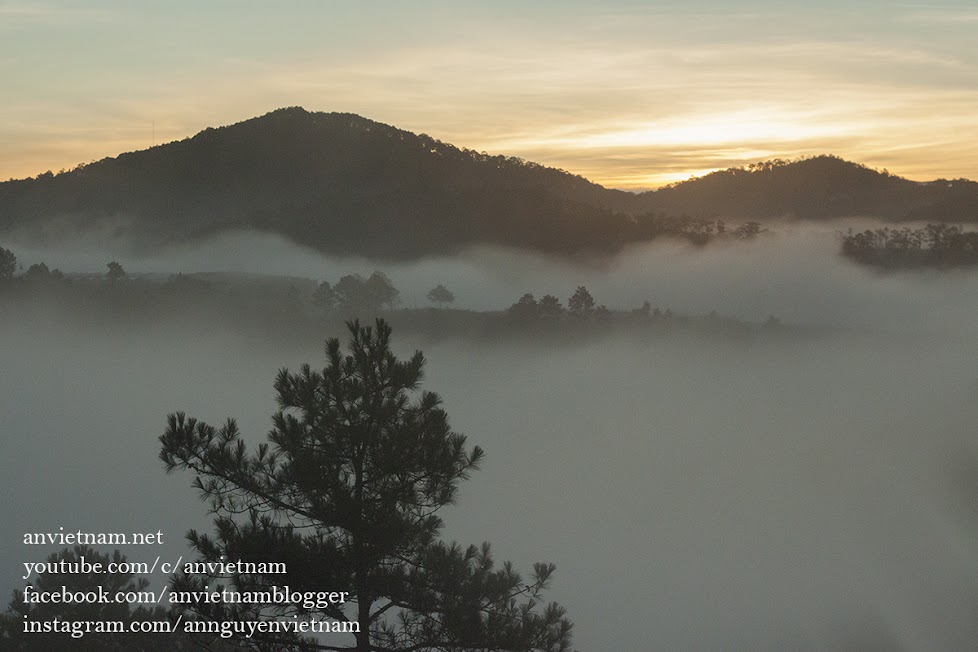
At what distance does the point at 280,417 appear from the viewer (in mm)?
19516

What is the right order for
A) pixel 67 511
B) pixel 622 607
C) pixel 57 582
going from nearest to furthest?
pixel 57 582
pixel 622 607
pixel 67 511

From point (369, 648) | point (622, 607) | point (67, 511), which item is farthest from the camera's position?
point (67, 511)

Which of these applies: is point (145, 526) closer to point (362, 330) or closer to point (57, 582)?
point (57, 582)

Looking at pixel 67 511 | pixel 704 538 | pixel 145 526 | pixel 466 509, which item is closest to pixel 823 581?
pixel 704 538

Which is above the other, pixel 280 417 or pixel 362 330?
pixel 362 330

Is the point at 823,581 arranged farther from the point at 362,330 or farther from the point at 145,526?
the point at 362,330

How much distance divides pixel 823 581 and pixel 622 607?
124 ft

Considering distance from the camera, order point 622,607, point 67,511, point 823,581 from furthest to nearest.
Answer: point 67,511, point 823,581, point 622,607

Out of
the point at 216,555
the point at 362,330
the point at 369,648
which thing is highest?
the point at 362,330

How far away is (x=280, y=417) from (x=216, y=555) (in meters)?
2.60

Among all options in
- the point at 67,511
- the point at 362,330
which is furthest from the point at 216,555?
the point at 67,511

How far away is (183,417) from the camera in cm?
1883

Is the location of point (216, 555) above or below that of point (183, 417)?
below

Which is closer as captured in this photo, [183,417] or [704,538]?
[183,417]
